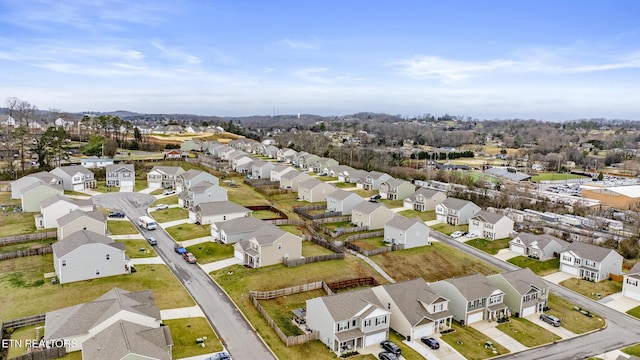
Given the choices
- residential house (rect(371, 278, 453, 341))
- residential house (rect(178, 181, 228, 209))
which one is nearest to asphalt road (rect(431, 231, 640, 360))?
residential house (rect(371, 278, 453, 341))

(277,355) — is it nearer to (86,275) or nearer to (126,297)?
(126,297)

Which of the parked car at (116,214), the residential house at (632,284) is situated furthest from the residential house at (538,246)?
the parked car at (116,214)

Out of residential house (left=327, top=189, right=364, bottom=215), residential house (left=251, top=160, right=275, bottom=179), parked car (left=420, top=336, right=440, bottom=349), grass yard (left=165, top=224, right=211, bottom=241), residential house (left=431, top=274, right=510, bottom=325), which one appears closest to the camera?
parked car (left=420, top=336, right=440, bottom=349)

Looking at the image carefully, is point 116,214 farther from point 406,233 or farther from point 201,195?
point 406,233

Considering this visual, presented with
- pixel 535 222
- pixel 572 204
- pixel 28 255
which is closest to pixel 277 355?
pixel 28 255

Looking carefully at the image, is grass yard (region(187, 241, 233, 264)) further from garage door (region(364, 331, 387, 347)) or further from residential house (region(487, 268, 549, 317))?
residential house (region(487, 268, 549, 317))

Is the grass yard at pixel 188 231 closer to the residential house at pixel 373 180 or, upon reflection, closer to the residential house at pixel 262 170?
the residential house at pixel 262 170
